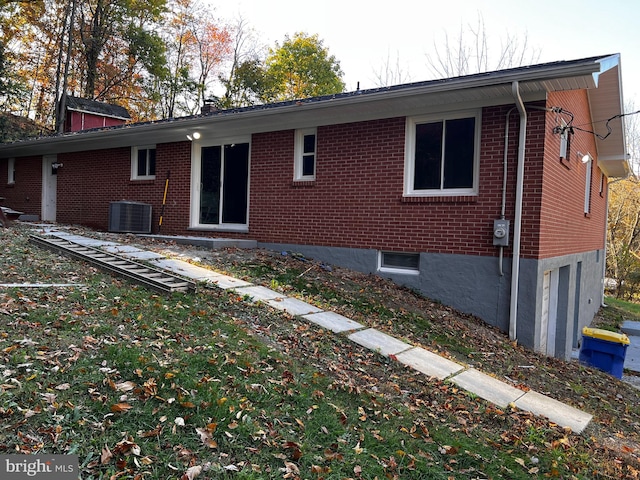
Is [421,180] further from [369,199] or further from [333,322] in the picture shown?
[333,322]

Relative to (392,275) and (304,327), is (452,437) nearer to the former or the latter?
(304,327)

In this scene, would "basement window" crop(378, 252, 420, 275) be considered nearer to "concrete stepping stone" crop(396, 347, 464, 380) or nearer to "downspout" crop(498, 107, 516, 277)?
"downspout" crop(498, 107, 516, 277)

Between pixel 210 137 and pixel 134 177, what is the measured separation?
278 cm

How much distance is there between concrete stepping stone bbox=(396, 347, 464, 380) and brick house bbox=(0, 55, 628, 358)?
2.49m

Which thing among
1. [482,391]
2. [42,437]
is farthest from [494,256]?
[42,437]

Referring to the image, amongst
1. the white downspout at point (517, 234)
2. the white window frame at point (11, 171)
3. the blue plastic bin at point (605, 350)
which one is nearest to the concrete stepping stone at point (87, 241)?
the white downspout at point (517, 234)

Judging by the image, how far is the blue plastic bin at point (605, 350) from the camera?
7527 mm

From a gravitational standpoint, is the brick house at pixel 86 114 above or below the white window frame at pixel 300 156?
above

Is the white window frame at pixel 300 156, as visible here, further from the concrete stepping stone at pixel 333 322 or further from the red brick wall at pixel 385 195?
the concrete stepping stone at pixel 333 322

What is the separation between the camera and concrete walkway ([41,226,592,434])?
454cm

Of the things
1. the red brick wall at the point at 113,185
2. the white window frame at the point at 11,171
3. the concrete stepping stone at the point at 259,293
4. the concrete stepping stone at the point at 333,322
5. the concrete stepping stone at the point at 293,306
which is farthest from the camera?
the white window frame at the point at 11,171

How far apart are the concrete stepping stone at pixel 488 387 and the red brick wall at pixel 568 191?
303 cm

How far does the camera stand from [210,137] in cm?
1090

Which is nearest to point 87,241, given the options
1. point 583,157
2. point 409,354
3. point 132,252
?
point 132,252
